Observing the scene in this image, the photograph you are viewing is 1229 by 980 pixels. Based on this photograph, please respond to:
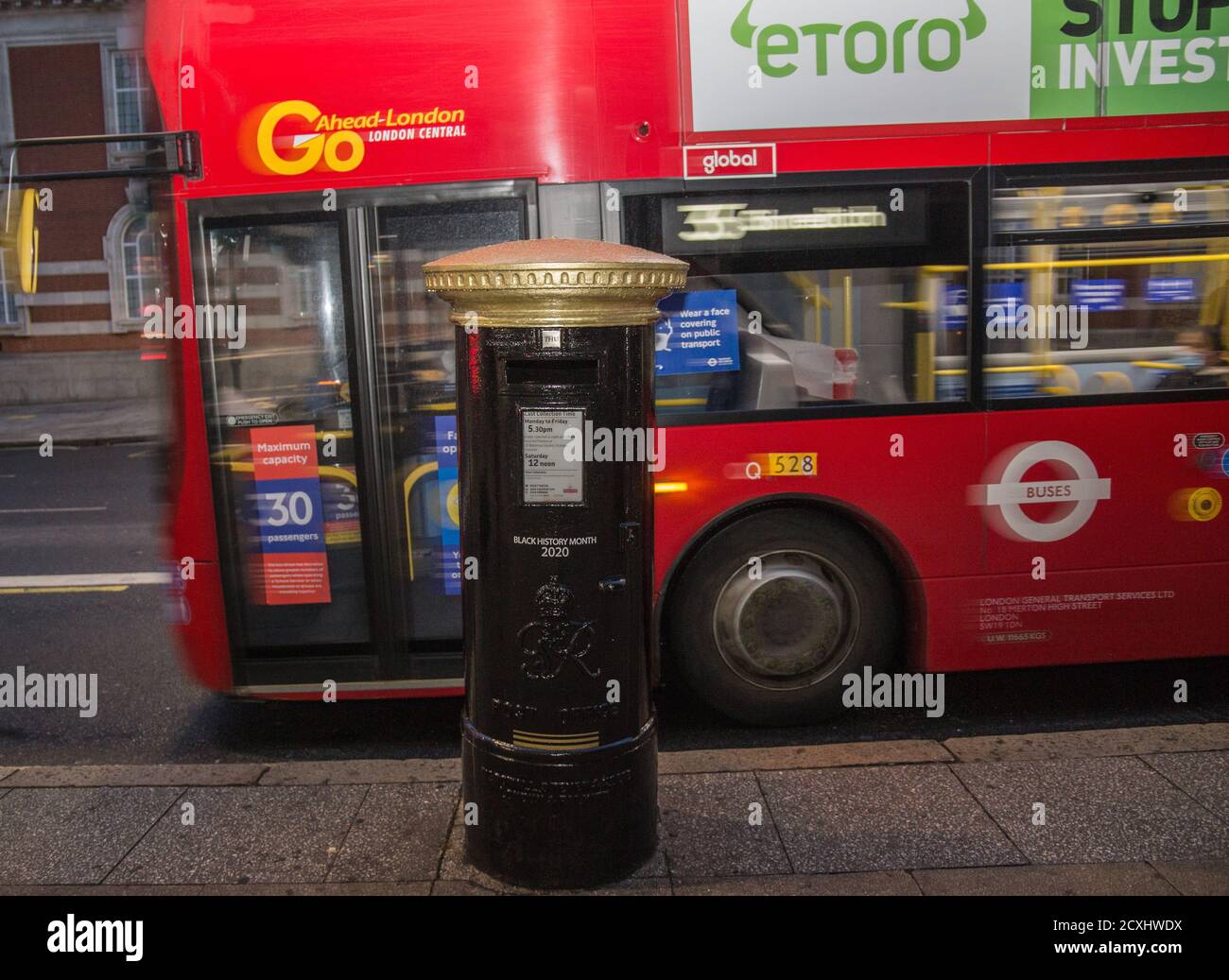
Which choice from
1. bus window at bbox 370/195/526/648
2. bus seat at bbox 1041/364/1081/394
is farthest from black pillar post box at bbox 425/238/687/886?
bus seat at bbox 1041/364/1081/394

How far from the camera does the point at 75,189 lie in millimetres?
22422

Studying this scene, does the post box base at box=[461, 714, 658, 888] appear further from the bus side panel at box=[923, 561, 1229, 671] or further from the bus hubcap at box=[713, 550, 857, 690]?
the bus side panel at box=[923, 561, 1229, 671]

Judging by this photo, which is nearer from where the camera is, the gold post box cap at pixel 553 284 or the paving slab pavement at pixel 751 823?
the gold post box cap at pixel 553 284

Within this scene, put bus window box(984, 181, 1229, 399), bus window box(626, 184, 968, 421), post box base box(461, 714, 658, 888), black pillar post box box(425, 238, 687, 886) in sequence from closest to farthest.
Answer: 1. black pillar post box box(425, 238, 687, 886)
2. post box base box(461, 714, 658, 888)
3. bus window box(626, 184, 968, 421)
4. bus window box(984, 181, 1229, 399)

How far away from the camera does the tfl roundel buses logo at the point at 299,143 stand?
486 centimetres

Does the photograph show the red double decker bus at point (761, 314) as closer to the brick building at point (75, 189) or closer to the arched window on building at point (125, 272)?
the brick building at point (75, 189)

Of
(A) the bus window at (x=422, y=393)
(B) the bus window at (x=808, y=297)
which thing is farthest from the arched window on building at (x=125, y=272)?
(B) the bus window at (x=808, y=297)

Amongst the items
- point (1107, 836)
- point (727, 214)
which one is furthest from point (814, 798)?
point (727, 214)

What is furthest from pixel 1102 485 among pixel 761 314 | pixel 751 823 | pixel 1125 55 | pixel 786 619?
pixel 751 823

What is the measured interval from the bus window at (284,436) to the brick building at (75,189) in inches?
717

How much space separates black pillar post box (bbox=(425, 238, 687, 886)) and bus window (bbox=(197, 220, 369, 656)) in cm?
162

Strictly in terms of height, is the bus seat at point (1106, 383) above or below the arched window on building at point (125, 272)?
below

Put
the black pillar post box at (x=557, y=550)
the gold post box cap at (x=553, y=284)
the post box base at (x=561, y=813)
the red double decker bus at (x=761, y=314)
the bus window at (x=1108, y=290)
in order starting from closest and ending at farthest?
the gold post box cap at (x=553, y=284) < the black pillar post box at (x=557, y=550) < the post box base at (x=561, y=813) < the red double decker bus at (x=761, y=314) < the bus window at (x=1108, y=290)

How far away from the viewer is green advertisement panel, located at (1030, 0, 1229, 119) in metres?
4.97
